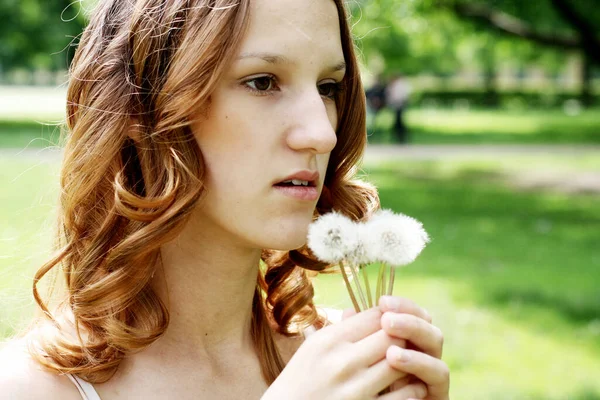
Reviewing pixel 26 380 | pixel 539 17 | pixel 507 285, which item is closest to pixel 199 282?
pixel 26 380

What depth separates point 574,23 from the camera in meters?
17.4

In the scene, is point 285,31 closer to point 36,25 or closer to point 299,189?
point 299,189

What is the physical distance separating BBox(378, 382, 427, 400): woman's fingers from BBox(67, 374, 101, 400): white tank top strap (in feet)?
2.21

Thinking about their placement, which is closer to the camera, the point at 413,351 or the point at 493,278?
the point at 413,351

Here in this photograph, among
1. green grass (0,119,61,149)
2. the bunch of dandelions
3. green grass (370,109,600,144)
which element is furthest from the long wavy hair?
green grass (370,109,600,144)

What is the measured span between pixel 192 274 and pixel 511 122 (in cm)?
3460

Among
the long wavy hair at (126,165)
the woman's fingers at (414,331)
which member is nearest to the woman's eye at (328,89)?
the long wavy hair at (126,165)

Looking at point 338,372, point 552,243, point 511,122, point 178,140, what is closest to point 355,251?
point 338,372

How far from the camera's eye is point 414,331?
1.77m

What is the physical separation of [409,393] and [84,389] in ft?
2.45

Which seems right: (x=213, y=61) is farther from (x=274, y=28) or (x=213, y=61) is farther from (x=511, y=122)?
(x=511, y=122)

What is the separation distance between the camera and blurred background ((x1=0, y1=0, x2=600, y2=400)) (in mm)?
6266

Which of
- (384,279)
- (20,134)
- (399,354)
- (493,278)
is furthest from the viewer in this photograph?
(20,134)

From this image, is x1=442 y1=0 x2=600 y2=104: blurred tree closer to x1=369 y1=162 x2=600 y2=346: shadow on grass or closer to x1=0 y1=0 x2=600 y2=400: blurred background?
x1=0 y1=0 x2=600 y2=400: blurred background
